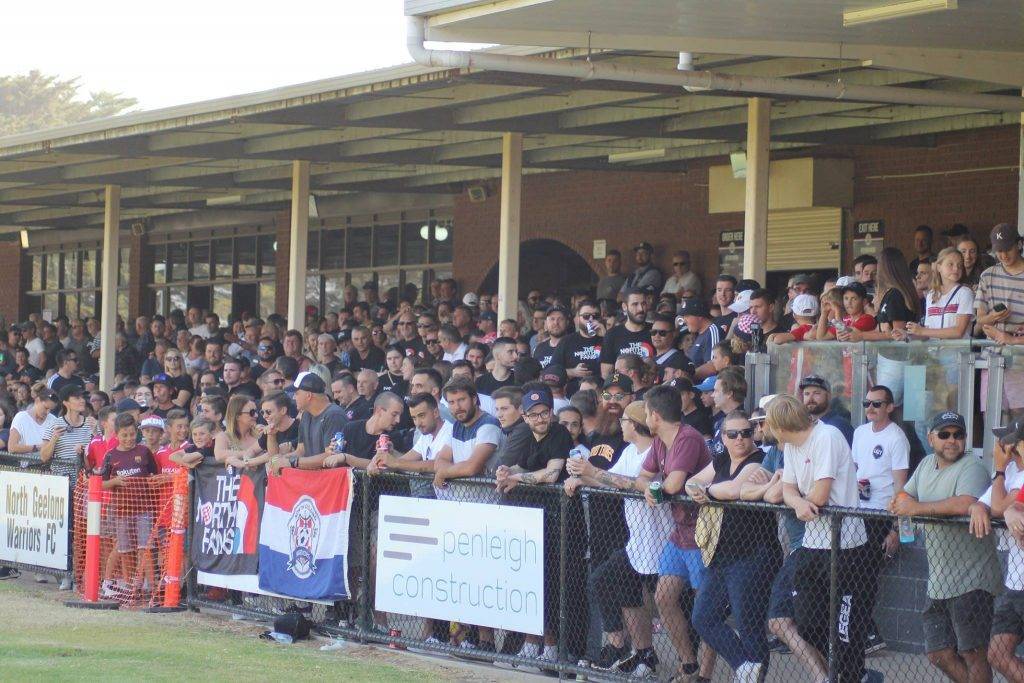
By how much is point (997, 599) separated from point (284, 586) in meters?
4.98

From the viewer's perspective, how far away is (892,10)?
31.4 ft

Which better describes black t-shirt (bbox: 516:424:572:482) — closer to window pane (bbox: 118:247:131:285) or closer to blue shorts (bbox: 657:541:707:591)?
blue shorts (bbox: 657:541:707:591)

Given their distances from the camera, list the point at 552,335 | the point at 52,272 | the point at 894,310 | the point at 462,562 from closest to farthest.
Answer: the point at 462,562 → the point at 894,310 → the point at 552,335 → the point at 52,272

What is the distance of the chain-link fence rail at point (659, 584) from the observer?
7488 mm

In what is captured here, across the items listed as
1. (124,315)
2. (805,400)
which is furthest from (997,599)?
(124,315)

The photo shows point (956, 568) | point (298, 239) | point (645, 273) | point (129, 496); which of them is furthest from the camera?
point (298, 239)

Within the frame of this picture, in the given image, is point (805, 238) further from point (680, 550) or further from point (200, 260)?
point (200, 260)

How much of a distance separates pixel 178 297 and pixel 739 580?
22240mm

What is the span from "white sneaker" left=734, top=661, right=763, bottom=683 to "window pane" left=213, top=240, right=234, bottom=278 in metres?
20.7

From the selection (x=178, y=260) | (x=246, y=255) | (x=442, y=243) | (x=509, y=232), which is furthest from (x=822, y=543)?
(x=178, y=260)

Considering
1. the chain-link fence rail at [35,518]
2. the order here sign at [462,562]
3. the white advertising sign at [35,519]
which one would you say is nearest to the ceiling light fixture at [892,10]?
the order here sign at [462,562]

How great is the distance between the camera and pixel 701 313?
12289 mm

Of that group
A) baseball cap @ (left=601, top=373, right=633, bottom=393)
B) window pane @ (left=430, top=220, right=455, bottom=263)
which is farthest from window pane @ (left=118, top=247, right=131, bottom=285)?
baseball cap @ (left=601, top=373, right=633, bottom=393)

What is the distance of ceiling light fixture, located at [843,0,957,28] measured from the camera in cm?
930
